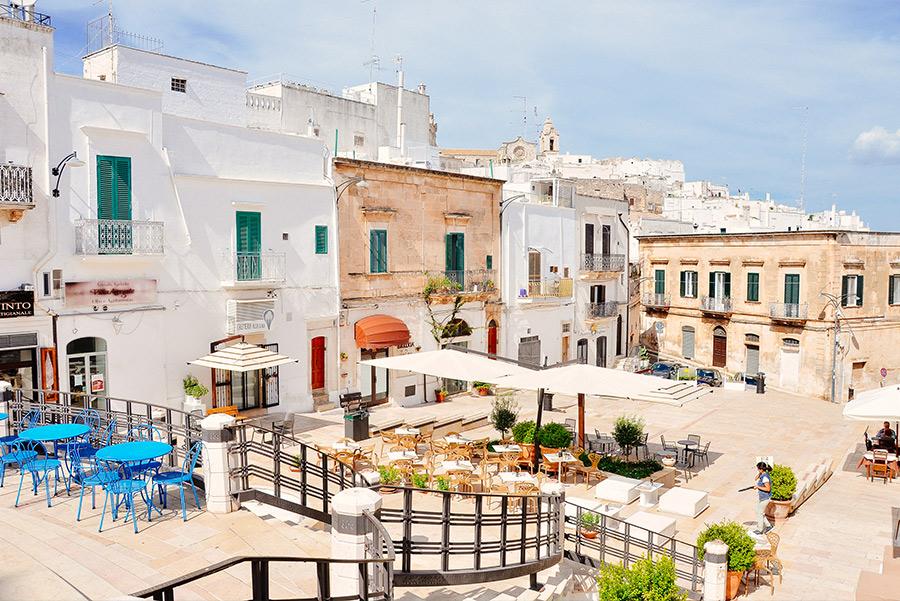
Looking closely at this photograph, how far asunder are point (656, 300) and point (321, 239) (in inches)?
1054

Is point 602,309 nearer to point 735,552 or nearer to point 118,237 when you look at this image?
point 118,237

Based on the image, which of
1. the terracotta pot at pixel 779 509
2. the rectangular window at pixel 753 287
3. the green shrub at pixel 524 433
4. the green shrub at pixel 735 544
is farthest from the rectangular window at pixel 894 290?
the green shrub at pixel 735 544

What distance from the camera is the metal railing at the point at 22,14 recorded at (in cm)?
1559

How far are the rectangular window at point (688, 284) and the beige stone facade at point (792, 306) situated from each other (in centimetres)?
6

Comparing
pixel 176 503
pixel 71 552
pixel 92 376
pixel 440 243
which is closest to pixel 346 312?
Answer: pixel 440 243

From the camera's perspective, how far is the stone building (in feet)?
77.4

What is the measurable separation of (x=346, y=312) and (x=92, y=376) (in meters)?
8.19

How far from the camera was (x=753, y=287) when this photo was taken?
38469 mm

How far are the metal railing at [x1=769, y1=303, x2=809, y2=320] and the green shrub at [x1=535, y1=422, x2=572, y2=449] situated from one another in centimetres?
2366

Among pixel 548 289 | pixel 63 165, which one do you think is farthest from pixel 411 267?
pixel 63 165

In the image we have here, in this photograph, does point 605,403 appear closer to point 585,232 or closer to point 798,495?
point 585,232

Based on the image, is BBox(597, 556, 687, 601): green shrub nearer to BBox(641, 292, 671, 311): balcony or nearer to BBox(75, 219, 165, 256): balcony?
BBox(75, 219, 165, 256): balcony

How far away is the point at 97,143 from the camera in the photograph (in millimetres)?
17125

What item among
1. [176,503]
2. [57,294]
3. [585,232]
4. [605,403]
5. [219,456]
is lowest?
[605,403]
